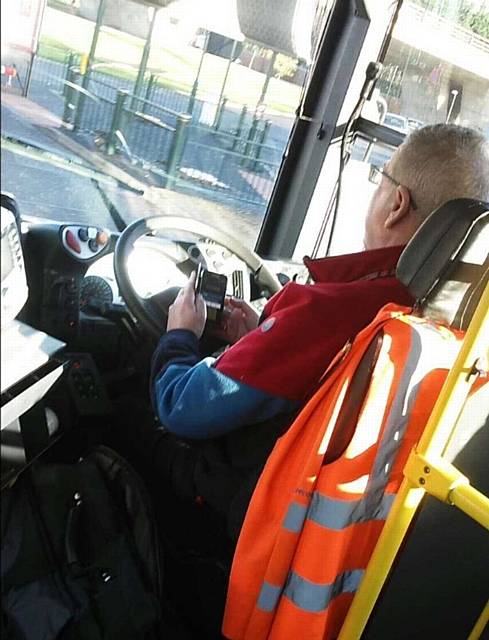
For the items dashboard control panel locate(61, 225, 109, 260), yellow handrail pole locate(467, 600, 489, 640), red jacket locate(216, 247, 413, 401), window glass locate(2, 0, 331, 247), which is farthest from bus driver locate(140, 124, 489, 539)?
yellow handrail pole locate(467, 600, 489, 640)

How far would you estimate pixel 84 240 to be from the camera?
82.3 inches

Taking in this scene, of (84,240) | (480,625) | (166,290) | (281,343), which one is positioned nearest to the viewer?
(281,343)

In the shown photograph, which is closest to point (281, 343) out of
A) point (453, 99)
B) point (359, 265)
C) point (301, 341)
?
point (301, 341)

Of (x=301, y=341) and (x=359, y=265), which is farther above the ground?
(x=359, y=265)

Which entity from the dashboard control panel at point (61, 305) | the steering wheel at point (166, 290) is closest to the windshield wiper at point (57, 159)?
the steering wheel at point (166, 290)

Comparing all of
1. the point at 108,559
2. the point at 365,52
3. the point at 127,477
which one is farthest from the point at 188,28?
the point at 108,559

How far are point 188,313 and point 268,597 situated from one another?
0.74 meters

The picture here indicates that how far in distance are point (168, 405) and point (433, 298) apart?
65 centimetres

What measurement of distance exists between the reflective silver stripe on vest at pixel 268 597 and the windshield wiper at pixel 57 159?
0.99 meters

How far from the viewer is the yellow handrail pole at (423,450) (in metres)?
1.39

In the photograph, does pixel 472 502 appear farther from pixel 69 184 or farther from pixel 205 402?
pixel 69 184

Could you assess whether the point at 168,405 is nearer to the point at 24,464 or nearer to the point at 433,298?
the point at 24,464

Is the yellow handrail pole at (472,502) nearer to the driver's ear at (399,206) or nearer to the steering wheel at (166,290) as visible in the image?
the driver's ear at (399,206)

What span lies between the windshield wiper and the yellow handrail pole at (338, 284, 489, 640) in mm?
869
